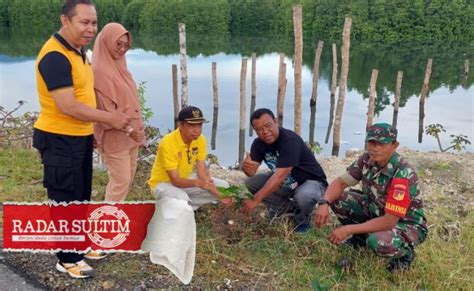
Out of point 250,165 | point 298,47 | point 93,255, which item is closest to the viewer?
point 93,255

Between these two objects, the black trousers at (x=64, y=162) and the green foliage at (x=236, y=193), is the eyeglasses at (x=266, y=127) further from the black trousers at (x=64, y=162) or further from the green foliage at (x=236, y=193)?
the black trousers at (x=64, y=162)

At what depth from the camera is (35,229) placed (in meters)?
3.05

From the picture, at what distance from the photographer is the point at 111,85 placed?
9.66 ft

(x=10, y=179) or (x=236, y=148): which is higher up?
(x=10, y=179)

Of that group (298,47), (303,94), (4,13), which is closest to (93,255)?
(298,47)

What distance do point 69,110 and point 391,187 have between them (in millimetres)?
1806

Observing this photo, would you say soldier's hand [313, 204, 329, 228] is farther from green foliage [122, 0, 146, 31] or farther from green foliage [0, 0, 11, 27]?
green foliage [0, 0, 11, 27]

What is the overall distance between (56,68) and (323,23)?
3336 cm

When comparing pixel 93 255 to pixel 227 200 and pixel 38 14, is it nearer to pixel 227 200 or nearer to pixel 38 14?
pixel 227 200

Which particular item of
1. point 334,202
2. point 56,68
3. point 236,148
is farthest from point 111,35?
point 236,148

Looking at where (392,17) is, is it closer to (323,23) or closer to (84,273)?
(323,23)

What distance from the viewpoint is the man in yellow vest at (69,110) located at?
2.34 m

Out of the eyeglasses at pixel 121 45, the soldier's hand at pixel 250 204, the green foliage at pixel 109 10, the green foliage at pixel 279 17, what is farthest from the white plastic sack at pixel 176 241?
the green foliage at pixel 109 10

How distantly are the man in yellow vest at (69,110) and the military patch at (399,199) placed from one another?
1555 millimetres
